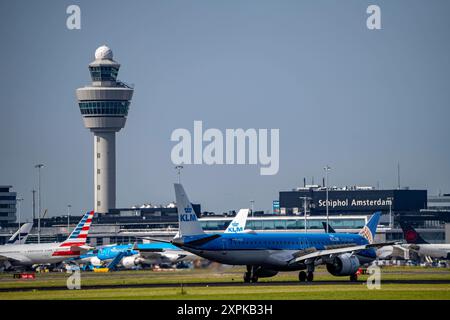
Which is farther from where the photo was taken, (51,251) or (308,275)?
(51,251)

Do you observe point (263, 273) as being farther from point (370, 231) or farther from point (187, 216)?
point (370, 231)

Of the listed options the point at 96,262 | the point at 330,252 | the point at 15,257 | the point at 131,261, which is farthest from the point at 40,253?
the point at 330,252

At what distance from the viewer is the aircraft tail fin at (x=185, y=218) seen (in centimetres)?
9750

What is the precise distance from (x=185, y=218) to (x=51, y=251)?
2279 inches

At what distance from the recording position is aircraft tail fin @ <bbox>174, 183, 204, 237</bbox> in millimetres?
97500

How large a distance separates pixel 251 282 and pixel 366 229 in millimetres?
20853

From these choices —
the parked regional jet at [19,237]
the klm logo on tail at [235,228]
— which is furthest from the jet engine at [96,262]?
the klm logo on tail at [235,228]

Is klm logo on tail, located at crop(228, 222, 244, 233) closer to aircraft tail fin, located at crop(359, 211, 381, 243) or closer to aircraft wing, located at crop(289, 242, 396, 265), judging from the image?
aircraft tail fin, located at crop(359, 211, 381, 243)

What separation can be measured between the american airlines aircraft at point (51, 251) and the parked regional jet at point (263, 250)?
50503 mm

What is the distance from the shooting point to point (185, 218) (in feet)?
321

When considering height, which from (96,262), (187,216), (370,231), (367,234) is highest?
(187,216)

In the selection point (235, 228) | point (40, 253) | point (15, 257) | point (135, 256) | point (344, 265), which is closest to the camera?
point (344, 265)

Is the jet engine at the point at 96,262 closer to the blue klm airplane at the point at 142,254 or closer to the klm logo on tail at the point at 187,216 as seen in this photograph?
the blue klm airplane at the point at 142,254
